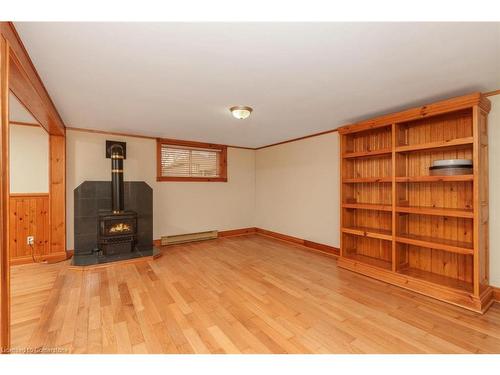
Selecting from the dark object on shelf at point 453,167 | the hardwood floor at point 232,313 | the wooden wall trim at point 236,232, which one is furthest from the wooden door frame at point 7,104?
the dark object on shelf at point 453,167

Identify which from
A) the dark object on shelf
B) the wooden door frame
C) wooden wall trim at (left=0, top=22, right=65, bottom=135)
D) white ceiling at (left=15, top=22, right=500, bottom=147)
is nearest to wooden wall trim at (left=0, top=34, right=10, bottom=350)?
the wooden door frame

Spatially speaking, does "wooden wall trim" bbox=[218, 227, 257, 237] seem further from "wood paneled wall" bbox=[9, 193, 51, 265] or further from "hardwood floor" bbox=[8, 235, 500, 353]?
"wood paneled wall" bbox=[9, 193, 51, 265]

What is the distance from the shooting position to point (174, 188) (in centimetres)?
465

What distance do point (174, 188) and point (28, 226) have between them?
2305mm

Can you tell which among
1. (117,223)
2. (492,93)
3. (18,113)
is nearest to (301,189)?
(492,93)

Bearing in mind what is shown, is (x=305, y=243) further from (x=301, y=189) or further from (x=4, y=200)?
(x=4, y=200)

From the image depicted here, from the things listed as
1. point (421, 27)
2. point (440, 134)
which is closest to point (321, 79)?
point (421, 27)

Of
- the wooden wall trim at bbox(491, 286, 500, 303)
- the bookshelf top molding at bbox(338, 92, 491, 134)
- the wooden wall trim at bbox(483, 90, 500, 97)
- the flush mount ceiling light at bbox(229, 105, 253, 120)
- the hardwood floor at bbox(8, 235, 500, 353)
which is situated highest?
the wooden wall trim at bbox(483, 90, 500, 97)

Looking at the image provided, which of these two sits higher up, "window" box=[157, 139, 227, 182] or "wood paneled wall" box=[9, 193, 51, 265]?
"window" box=[157, 139, 227, 182]

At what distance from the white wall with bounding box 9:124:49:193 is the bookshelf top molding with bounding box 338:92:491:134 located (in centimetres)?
487

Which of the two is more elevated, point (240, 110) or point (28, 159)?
point (240, 110)

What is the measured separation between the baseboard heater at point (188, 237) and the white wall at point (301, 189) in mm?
1283

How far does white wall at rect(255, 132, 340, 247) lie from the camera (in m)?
3.90
